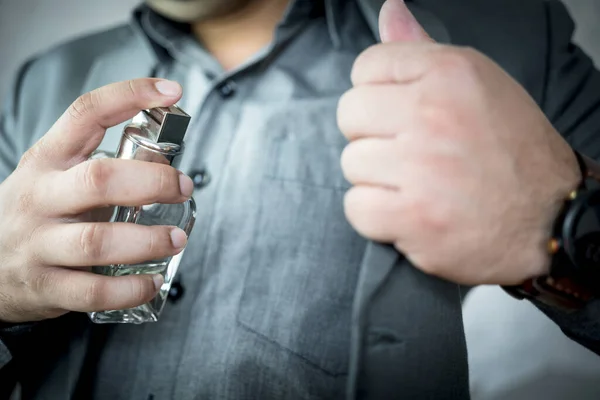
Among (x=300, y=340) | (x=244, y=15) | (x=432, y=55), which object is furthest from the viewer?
(x=244, y=15)

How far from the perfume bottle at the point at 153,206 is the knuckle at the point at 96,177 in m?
0.03

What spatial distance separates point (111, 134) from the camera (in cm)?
43

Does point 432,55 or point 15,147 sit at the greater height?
point 432,55

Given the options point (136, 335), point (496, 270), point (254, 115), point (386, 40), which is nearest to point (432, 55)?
point (386, 40)

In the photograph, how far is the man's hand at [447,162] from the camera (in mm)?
256

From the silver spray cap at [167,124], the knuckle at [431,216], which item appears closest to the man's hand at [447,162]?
the knuckle at [431,216]

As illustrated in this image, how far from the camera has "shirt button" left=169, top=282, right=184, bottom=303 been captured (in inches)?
17.6

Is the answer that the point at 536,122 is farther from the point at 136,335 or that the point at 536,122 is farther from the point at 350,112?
the point at 136,335

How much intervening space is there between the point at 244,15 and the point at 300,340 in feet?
1.23

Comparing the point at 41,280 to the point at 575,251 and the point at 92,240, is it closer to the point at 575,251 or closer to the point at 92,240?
the point at 92,240

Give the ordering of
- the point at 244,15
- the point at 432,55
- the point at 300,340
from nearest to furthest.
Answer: the point at 432,55
the point at 300,340
the point at 244,15

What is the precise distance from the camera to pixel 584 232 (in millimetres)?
277

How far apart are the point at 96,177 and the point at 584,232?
1.04 feet

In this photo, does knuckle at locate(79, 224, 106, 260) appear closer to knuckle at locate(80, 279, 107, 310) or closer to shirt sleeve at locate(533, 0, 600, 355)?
knuckle at locate(80, 279, 107, 310)
